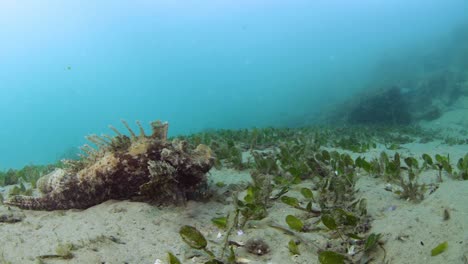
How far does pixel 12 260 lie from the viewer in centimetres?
238

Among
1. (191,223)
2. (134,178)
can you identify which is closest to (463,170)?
(191,223)

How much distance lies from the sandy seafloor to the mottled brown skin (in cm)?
15

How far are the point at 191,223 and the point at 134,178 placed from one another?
0.97m

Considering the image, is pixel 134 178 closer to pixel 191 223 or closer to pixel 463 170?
pixel 191 223

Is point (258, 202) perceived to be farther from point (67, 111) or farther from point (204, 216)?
point (67, 111)

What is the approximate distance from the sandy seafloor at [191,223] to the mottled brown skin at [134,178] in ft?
0.51

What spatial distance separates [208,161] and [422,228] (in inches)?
93.2

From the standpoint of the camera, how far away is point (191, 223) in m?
3.34

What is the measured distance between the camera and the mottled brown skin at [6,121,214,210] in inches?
148

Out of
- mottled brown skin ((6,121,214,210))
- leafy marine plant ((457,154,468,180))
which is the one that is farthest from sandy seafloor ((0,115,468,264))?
leafy marine plant ((457,154,468,180))

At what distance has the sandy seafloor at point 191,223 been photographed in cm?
235

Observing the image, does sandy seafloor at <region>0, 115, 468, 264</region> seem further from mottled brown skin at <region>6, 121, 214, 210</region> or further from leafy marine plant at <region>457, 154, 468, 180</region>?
leafy marine plant at <region>457, 154, 468, 180</region>

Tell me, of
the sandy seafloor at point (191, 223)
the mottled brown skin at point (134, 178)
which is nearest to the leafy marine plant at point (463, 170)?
the sandy seafloor at point (191, 223)

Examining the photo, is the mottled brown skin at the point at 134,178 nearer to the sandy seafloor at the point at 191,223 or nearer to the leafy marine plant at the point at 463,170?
the sandy seafloor at the point at 191,223
